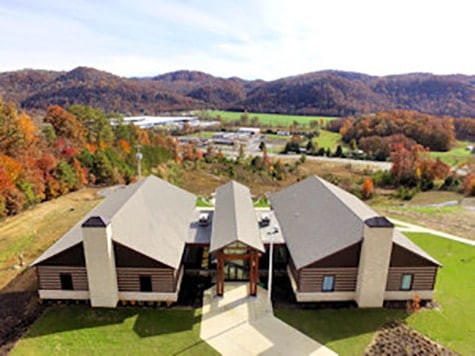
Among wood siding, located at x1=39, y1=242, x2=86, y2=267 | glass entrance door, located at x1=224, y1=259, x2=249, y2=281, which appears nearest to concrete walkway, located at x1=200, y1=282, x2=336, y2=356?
glass entrance door, located at x1=224, y1=259, x2=249, y2=281

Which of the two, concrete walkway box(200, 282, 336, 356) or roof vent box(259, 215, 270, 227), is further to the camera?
roof vent box(259, 215, 270, 227)

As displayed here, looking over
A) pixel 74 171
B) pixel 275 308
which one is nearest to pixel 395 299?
pixel 275 308

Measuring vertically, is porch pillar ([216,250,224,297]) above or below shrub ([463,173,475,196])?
above

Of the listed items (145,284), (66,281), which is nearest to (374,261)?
(145,284)

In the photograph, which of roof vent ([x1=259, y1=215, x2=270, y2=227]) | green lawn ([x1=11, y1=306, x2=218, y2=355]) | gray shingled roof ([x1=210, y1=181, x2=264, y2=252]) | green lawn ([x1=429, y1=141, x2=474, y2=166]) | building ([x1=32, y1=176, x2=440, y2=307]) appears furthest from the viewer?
green lawn ([x1=429, y1=141, x2=474, y2=166])

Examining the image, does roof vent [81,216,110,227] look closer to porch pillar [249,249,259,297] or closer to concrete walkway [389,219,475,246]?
porch pillar [249,249,259,297]

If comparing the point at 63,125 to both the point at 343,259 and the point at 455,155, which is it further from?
the point at 455,155
